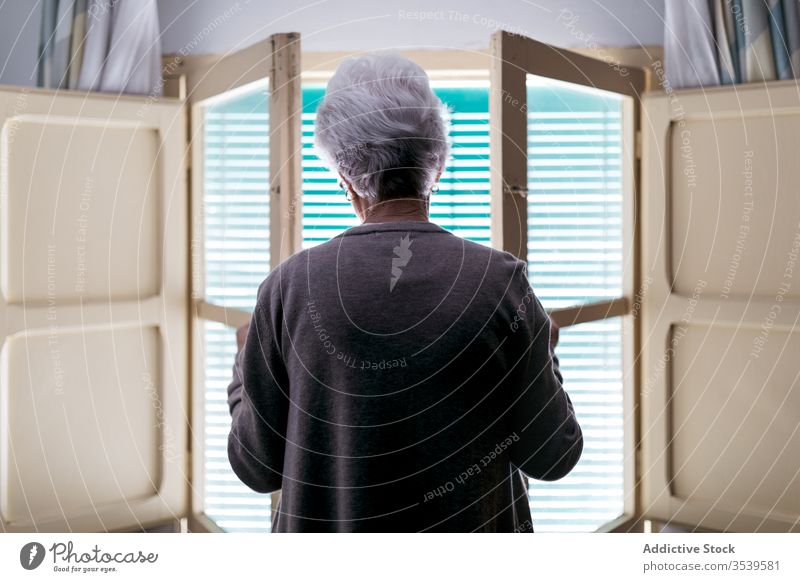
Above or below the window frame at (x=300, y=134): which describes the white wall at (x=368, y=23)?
above

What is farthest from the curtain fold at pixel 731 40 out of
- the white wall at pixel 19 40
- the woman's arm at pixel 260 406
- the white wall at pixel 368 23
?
the white wall at pixel 19 40

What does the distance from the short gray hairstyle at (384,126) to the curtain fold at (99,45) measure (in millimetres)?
341

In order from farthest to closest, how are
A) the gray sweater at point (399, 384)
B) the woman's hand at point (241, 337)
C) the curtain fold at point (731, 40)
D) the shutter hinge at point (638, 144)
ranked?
the shutter hinge at point (638, 144)
the curtain fold at point (731, 40)
the woman's hand at point (241, 337)
the gray sweater at point (399, 384)

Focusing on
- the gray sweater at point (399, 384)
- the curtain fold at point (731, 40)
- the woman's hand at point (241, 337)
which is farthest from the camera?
the curtain fold at point (731, 40)

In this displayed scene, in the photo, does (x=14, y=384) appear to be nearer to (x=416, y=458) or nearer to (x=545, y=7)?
(x=416, y=458)

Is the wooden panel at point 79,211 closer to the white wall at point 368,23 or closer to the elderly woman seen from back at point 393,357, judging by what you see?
the white wall at point 368,23

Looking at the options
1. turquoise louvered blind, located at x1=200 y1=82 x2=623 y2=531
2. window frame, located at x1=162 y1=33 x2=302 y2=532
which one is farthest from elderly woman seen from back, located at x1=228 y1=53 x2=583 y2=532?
turquoise louvered blind, located at x1=200 y1=82 x2=623 y2=531

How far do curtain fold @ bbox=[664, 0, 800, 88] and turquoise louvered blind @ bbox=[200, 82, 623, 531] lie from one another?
0.39 feet

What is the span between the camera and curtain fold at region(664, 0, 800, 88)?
92cm

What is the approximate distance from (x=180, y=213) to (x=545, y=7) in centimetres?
55

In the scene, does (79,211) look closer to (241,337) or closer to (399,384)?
(241,337)

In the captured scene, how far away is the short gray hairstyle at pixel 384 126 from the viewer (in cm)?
68

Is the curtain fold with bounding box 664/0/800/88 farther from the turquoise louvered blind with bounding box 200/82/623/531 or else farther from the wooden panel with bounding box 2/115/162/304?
the wooden panel with bounding box 2/115/162/304

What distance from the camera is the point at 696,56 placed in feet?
3.16
